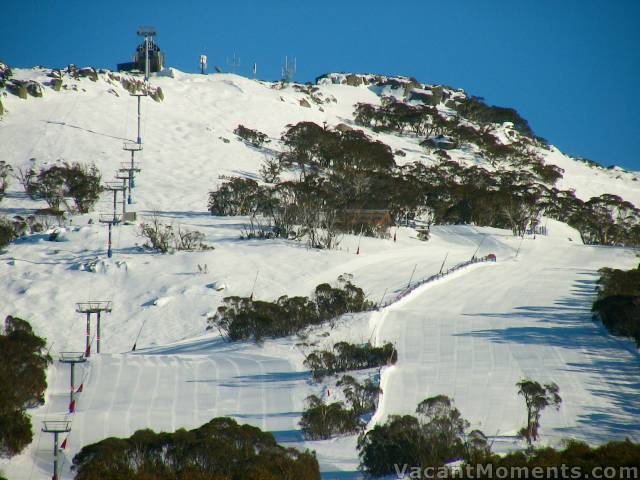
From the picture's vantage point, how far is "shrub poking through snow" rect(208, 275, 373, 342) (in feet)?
104

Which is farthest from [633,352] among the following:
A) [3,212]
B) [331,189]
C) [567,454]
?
[3,212]

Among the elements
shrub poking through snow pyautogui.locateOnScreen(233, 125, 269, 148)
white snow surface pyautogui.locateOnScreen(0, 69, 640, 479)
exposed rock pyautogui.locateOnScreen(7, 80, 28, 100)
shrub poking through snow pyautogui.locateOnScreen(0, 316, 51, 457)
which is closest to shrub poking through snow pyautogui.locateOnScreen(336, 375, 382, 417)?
white snow surface pyautogui.locateOnScreen(0, 69, 640, 479)

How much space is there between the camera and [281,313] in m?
32.3

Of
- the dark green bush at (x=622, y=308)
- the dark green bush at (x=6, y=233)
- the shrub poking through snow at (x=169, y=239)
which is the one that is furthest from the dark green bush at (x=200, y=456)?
the dark green bush at (x=6, y=233)

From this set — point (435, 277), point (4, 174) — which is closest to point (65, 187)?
point (4, 174)

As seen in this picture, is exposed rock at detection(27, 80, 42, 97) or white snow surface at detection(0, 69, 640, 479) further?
exposed rock at detection(27, 80, 42, 97)

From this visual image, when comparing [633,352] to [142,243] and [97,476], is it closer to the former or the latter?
[97,476]

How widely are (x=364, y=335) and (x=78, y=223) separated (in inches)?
1039

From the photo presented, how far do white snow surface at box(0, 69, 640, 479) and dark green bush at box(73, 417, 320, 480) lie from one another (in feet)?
6.55

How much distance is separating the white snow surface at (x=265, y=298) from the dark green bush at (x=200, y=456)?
78.6 inches

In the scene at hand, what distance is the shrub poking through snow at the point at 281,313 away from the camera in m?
31.8

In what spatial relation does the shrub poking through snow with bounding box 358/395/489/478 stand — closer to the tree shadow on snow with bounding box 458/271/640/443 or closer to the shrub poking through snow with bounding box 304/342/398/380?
the tree shadow on snow with bounding box 458/271/640/443

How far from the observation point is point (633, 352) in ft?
92.3

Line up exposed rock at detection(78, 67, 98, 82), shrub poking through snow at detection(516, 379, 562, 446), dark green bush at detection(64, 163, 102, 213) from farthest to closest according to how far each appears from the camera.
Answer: exposed rock at detection(78, 67, 98, 82) < dark green bush at detection(64, 163, 102, 213) < shrub poking through snow at detection(516, 379, 562, 446)
